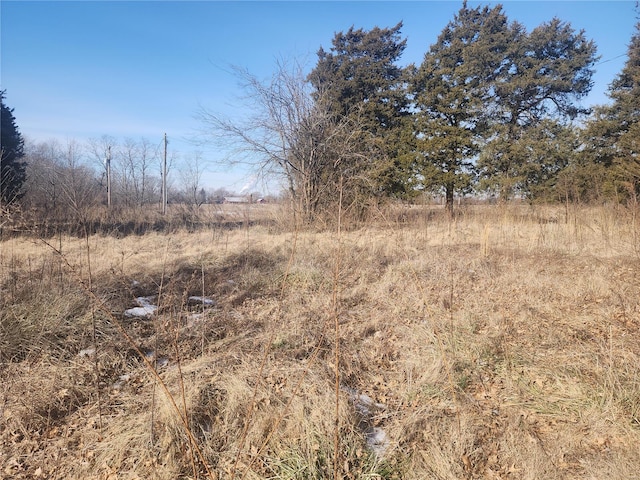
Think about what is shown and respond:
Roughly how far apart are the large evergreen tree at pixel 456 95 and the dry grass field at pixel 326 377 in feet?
40.2

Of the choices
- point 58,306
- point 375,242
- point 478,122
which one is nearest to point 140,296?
point 58,306

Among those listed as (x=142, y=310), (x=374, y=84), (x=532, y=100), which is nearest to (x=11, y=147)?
(x=142, y=310)

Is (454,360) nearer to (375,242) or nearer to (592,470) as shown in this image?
(592,470)

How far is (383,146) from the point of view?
16.4 meters

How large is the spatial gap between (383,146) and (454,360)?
1469 cm

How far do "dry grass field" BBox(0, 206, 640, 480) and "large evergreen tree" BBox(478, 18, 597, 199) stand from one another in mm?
12833

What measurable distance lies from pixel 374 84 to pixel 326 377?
1803cm

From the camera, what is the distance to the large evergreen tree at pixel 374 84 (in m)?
17.5

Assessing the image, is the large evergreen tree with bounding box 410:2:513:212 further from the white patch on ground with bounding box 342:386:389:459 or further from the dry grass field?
the white patch on ground with bounding box 342:386:389:459

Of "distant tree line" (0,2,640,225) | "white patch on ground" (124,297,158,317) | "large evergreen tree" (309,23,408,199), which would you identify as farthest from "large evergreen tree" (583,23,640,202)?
"white patch on ground" (124,297,158,317)

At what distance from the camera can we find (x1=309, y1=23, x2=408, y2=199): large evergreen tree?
17469mm

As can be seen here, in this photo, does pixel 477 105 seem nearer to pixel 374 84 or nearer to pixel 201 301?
pixel 374 84

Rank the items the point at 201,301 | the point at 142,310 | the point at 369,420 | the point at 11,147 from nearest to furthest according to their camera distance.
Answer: the point at 369,420 → the point at 142,310 → the point at 201,301 → the point at 11,147

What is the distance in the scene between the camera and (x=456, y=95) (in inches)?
652
